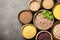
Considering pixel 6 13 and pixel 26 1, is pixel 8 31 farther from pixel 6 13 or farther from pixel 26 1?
pixel 26 1

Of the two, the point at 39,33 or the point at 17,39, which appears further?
the point at 17,39

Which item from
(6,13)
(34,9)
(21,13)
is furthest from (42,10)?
(6,13)

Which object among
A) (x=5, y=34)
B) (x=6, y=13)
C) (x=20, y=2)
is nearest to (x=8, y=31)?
(x=5, y=34)

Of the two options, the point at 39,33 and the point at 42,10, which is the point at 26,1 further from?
the point at 39,33

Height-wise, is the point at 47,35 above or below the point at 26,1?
below

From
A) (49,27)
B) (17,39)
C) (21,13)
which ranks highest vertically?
(21,13)

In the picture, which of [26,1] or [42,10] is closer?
[42,10]
